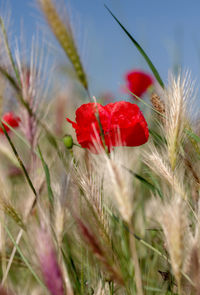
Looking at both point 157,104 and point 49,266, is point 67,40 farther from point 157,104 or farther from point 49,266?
point 49,266

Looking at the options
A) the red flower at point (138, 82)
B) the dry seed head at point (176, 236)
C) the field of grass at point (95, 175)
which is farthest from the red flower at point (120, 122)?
the red flower at point (138, 82)

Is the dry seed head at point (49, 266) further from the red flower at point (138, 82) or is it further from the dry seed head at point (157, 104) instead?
the red flower at point (138, 82)

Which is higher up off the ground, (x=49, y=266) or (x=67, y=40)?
(x=67, y=40)

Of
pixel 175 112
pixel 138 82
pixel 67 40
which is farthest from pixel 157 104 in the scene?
pixel 138 82

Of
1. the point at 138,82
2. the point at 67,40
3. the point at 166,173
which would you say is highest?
the point at 67,40

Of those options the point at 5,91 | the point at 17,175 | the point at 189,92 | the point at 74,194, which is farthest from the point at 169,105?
the point at 17,175

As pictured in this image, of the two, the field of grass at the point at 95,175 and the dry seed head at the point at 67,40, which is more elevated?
the dry seed head at the point at 67,40

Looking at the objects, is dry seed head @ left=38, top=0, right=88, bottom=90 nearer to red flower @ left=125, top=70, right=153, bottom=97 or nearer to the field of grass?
the field of grass

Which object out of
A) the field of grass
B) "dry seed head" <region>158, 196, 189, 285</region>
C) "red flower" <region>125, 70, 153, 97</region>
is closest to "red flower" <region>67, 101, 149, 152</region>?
the field of grass

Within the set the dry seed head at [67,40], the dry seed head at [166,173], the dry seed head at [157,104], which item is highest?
the dry seed head at [67,40]

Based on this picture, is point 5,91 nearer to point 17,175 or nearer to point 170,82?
point 170,82

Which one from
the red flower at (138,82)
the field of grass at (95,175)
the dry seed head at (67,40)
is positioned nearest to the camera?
the field of grass at (95,175)
